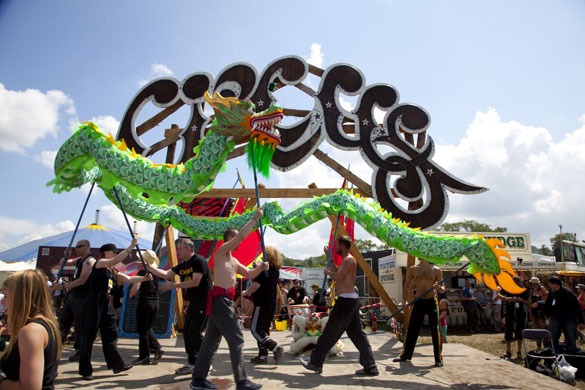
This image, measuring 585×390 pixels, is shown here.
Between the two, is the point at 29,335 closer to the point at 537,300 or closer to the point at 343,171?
the point at 343,171

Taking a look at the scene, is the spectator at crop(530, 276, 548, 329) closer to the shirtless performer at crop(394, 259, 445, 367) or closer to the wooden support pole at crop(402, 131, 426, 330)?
the wooden support pole at crop(402, 131, 426, 330)

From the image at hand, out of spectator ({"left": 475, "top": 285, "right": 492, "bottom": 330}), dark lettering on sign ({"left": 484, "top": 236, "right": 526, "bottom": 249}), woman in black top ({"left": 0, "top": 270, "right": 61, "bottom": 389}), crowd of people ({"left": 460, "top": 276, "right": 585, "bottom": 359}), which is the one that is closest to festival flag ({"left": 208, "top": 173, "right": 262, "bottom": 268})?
crowd of people ({"left": 460, "top": 276, "right": 585, "bottom": 359})

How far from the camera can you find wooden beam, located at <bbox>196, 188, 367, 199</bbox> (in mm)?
8977

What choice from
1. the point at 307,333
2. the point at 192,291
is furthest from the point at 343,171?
the point at 192,291

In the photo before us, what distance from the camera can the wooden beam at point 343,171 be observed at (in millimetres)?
8648

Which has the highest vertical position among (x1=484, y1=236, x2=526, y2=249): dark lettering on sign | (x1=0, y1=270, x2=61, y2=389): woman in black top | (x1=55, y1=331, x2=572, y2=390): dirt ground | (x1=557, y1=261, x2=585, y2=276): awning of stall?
(x1=484, y1=236, x2=526, y2=249): dark lettering on sign

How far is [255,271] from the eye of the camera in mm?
4488

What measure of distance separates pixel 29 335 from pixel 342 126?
7659mm

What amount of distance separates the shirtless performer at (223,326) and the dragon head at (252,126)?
1.76m

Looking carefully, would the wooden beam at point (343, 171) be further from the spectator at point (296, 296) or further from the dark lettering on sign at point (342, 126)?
the spectator at point (296, 296)

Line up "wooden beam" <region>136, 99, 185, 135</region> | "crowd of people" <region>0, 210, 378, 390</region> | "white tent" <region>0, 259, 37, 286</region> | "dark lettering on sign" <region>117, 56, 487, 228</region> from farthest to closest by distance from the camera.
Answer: "white tent" <region>0, 259, 37, 286</region> < "wooden beam" <region>136, 99, 185, 135</region> < "dark lettering on sign" <region>117, 56, 487, 228</region> < "crowd of people" <region>0, 210, 378, 390</region>

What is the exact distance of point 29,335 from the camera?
1.96 metres

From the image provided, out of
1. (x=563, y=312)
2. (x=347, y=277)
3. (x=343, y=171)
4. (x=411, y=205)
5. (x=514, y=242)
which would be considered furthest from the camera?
(x=514, y=242)

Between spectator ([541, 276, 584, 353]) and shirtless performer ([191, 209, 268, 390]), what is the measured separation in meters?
5.26
